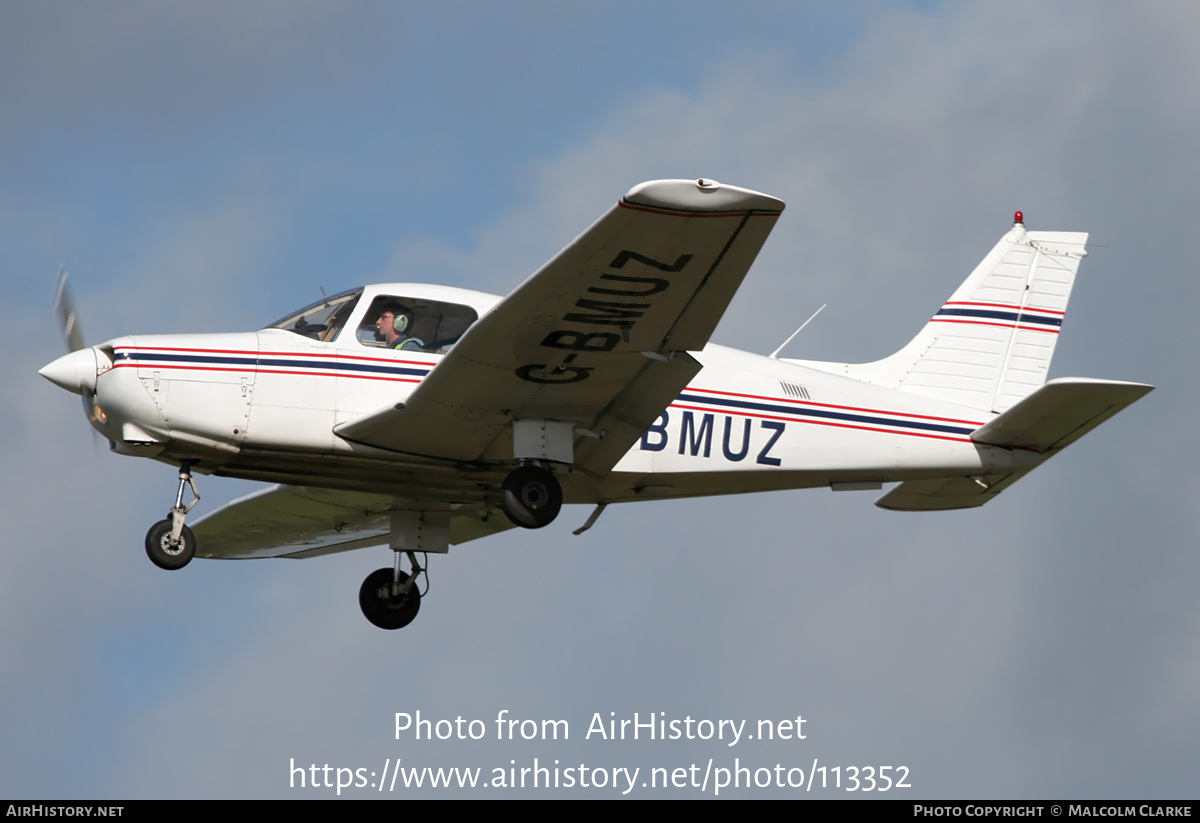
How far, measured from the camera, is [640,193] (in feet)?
32.5

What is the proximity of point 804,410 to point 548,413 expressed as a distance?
8.98 ft

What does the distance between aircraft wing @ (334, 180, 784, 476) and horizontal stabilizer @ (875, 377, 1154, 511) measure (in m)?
3.59

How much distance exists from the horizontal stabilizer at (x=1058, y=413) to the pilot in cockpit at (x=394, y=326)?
5740mm

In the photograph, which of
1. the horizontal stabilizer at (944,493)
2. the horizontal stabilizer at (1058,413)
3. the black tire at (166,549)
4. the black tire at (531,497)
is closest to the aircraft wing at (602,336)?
the black tire at (531,497)

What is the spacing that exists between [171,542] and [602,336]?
158 inches

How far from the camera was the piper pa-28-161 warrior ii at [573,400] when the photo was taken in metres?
11.0

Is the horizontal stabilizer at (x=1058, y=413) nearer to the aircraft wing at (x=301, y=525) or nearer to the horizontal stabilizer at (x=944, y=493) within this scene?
the horizontal stabilizer at (x=944, y=493)

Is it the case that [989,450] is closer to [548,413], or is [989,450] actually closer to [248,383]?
[548,413]

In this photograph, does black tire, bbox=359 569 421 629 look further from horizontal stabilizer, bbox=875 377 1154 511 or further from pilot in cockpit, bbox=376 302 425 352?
horizontal stabilizer, bbox=875 377 1154 511

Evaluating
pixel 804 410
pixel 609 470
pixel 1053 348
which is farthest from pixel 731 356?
pixel 1053 348

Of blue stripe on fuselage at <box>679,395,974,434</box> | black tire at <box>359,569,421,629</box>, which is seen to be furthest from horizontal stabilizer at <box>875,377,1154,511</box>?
black tire at <box>359,569,421,629</box>

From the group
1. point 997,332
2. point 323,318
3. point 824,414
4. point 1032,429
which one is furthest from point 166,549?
point 997,332

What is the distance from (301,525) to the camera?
52.5 feet

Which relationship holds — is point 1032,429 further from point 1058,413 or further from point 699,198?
point 699,198
